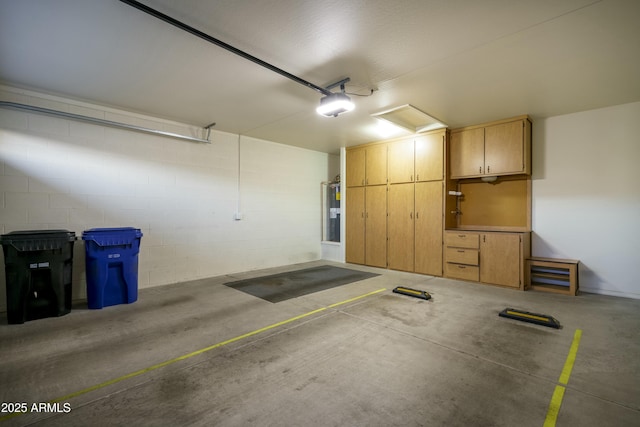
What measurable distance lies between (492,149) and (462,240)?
1.62 metres

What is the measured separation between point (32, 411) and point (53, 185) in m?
3.13

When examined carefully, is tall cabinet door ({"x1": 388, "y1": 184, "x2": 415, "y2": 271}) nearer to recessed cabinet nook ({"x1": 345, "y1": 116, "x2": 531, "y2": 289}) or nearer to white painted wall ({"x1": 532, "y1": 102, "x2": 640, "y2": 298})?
recessed cabinet nook ({"x1": 345, "y1": 116, "x2": 531, "y2": 289})

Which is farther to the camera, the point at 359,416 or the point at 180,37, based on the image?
the point at 180,37

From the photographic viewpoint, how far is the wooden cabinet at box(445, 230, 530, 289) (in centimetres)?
437

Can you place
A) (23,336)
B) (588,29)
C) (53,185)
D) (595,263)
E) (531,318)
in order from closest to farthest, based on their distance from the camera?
(588,29), (23,336), (531,318), (53,185), (595,263)

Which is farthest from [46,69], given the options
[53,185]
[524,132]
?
[524,132]

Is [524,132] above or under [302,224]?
above

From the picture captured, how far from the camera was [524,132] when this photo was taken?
4469 millimetres

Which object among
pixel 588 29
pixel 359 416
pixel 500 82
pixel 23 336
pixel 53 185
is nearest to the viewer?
pixel 359 416

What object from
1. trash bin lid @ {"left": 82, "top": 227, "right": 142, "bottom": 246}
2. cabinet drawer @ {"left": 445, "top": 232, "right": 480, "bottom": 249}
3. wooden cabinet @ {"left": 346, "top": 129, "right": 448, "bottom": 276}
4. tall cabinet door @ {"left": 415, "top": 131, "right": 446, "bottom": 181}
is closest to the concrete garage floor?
trash bin lid @ {"left": 82, "top": 227, "right": 142, "bottom": 246}

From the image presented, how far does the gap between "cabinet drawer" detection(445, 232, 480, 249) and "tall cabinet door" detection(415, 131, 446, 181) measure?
1046 mm

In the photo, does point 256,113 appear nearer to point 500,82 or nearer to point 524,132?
point 500,82

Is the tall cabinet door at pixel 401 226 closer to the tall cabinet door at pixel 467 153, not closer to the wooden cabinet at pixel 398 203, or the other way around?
the wooden cabinet at pixel 398 203

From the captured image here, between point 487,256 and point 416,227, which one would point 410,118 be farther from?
point 487,256
